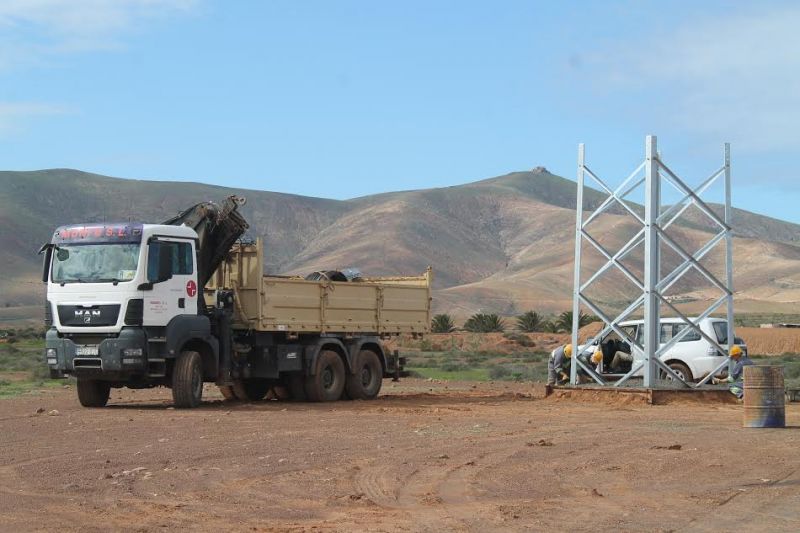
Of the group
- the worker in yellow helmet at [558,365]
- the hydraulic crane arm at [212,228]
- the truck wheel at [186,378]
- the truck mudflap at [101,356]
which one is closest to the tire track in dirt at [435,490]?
the truck mudflap at [101,356]

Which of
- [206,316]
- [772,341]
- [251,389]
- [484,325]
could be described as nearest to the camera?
[206,316]

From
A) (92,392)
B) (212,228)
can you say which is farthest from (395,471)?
(92,392)

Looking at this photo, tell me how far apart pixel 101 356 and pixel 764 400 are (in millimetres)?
10729

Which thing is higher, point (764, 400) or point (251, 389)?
point (764, 400)

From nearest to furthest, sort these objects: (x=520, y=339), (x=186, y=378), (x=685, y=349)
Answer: (x=186, y=378), (x=685, y=349), (x=520, y=339)

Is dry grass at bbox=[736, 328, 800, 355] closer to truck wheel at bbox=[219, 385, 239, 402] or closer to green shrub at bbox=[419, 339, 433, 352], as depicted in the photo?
green shrub at bbox=[419, 339, 433, 352]

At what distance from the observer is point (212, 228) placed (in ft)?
74.7

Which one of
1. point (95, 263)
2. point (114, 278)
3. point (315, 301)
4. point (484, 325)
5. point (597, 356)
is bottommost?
point (597, 356)

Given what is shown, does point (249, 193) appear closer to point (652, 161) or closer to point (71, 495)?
point (652, 161)

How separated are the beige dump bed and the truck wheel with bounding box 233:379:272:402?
2.01 meters

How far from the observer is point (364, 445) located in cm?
1569

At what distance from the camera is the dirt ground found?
405 inches

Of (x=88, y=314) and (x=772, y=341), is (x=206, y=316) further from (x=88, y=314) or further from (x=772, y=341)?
(x=772, y=341)

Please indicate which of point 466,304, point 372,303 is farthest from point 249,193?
point 372,303
